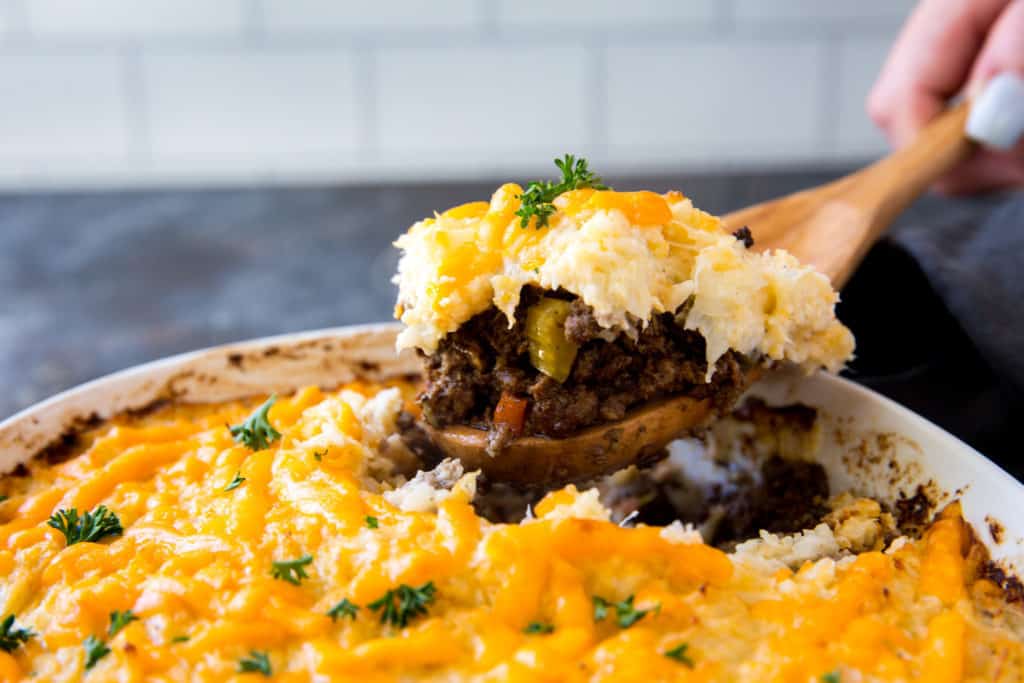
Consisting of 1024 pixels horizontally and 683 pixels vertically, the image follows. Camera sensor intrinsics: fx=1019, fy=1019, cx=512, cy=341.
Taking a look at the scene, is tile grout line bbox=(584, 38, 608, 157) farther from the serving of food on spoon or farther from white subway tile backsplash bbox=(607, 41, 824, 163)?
the serving of food on spoon

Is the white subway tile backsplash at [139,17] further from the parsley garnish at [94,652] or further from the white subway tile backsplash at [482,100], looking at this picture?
the parsley garnish at [94,652]

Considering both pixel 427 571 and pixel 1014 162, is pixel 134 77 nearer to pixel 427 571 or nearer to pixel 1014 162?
pixel 1014 162

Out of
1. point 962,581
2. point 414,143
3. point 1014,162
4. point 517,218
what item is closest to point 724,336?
point 517,218

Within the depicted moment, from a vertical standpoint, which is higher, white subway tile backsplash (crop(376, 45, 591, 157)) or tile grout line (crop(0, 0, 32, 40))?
tile grout line (crop(0, 0, 32, 40))

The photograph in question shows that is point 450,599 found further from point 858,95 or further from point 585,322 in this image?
point 858,95

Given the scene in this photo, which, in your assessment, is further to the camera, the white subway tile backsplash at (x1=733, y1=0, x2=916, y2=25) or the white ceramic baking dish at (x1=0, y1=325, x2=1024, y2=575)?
the white subway tile backsplash at (x1=733, y1=0, x2=916, y2=25)

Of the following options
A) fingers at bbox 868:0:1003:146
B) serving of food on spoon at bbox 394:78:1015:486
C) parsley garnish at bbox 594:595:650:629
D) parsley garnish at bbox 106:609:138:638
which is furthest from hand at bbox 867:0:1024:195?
parsley garnish at bbox 106:609:138:638
